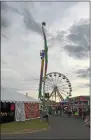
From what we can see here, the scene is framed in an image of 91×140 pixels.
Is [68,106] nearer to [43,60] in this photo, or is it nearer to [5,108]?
[43,60]

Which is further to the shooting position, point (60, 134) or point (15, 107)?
point (15, 107)

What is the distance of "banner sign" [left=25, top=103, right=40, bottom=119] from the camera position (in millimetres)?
27303

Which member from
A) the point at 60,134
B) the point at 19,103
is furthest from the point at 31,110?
the point at 60,134

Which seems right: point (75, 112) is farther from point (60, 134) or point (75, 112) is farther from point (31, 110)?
point (60, 134)

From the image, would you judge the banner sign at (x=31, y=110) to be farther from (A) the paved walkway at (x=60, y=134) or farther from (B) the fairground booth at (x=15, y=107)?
(A) the paved walkway at (x=60, y=134)

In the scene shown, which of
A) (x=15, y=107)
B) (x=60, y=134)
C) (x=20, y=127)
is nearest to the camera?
(x=60, y=134)

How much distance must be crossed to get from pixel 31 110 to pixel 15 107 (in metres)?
3.10

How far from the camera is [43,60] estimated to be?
36625 mm

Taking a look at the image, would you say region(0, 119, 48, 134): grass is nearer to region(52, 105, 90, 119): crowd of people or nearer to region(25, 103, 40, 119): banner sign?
region(25, 103, 40, 119): banner sign

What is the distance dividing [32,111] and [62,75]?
83.0 ft

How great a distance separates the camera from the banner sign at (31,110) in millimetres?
27303

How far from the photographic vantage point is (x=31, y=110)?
93.2 ft

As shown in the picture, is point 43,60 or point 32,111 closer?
point 32,111

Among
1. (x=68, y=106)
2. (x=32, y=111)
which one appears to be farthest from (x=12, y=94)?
(x=68, y=106)
